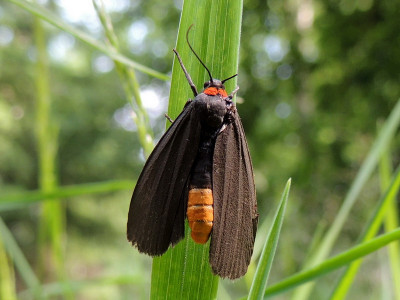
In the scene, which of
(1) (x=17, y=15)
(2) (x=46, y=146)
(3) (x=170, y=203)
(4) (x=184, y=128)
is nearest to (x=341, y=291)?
(3) (x=170, y=203)

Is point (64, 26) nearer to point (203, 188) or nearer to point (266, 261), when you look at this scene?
point (203, 188)

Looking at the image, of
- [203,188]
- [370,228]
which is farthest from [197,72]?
[370,228]

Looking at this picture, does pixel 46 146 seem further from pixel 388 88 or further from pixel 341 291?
pixel 388 88

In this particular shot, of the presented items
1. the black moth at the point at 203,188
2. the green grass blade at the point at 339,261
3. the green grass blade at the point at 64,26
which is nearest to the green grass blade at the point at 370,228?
the green grass blade at the point at 339,261

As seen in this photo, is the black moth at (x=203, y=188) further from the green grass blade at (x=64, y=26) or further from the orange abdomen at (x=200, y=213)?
the green grass blade at (x=64, y=26)

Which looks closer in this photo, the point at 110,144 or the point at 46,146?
the point at 46,146

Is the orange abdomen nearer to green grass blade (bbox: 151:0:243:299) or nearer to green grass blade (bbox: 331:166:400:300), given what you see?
green grass blade (bbox: 151:0:243:299)
